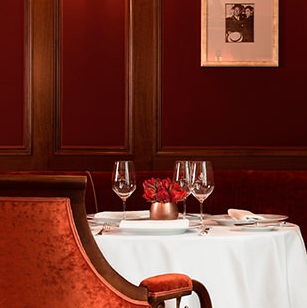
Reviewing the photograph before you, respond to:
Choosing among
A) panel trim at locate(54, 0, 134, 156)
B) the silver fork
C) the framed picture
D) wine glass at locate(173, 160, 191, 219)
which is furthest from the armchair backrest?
the framed picture

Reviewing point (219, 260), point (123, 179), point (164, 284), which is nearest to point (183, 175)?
point (123, 179)

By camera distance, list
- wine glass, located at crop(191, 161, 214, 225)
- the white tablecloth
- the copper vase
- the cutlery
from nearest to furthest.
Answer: the white tablecloth
the cutlery
wine glass, located at crop(191, 161, 214, 225)
the copper vase

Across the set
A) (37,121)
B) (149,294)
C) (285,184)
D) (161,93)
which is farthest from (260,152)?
(149,294)

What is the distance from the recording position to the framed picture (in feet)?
16.5

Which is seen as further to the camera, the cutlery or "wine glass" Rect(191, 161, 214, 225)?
"wine glass" Rect(191, 161, 214, 225)

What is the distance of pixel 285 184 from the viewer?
4.72m

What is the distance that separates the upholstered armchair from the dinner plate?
73 centimetres

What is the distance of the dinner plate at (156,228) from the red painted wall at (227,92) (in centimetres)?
229

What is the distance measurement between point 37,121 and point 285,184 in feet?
5.60

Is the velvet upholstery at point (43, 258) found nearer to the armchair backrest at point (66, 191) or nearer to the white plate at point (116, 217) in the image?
the armchair backrest at point (66, 191)

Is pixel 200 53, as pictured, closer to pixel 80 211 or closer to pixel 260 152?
pixel 260 152

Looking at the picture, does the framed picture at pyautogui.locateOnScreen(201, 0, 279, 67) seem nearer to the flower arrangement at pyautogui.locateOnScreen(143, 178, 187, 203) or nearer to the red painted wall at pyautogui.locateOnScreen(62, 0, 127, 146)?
the red painted wall at pyautogui.locateOnScreen(62, 0, 127, 146)

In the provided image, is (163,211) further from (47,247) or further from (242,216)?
(47,247)

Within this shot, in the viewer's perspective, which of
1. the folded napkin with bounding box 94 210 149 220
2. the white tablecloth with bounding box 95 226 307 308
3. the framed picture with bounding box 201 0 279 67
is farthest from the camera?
the framed picture with bounding box 201 0 279 67
